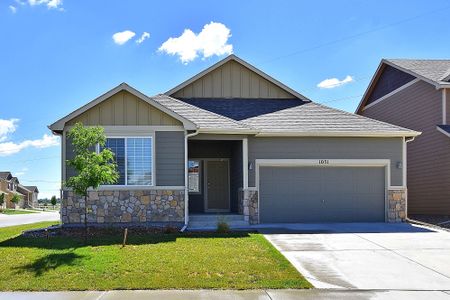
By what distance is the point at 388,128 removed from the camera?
16.2m

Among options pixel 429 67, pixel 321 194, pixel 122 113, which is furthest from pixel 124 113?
pixel 429 67

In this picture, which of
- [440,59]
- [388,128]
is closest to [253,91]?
[388,128]

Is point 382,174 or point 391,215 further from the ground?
point 382,174

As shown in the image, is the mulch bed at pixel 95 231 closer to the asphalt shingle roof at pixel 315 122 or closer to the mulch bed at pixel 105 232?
the mulch bed at pixel 105 232

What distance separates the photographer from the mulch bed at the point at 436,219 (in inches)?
624

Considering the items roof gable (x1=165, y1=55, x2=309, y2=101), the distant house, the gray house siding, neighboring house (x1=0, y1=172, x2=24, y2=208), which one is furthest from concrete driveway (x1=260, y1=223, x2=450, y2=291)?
neighboring house (x1=0, y1=172, x2=24, y2=208)

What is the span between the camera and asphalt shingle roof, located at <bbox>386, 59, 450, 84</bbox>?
63.0 feet

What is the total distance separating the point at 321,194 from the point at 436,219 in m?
5.17

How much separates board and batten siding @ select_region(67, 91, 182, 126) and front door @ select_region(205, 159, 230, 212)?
449 cm

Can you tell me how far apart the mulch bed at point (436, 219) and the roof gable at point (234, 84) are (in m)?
6.73

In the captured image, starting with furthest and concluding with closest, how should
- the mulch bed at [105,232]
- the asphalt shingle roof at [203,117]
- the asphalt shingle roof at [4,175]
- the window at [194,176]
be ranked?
the asphalt shingle roof at [4,175] < the window at [194,176] < the asphalt shingle roof at [203,117] < the mulch bed at [105,232]

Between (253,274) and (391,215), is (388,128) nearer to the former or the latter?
(391,215)

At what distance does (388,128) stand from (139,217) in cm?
934

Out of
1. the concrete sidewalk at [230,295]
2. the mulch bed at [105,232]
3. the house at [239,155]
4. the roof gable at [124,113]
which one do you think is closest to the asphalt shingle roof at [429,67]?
the house at [239,155]
